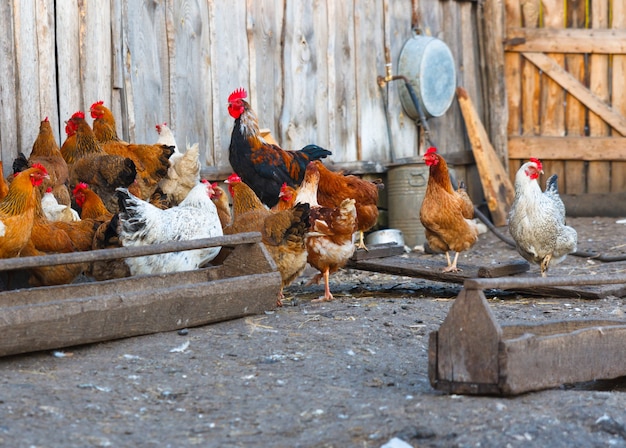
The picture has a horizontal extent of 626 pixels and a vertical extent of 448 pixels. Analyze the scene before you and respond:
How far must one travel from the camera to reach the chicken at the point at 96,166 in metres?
6.82

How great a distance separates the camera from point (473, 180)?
11.8 metres

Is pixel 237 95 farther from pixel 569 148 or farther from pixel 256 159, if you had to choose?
pixel 569 148

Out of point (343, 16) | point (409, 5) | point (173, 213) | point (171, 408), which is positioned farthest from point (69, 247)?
point (409, 5)

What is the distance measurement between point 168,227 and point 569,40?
281 inches

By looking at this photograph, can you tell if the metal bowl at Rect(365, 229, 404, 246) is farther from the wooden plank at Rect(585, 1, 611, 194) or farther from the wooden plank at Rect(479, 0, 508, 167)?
the wooden plank at Rect(585, 1, 611, 194)

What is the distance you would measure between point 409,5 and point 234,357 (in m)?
6.86

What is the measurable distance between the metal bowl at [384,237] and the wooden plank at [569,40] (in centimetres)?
336

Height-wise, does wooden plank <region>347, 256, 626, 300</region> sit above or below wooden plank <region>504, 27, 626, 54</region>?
below

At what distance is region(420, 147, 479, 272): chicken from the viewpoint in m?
7.18

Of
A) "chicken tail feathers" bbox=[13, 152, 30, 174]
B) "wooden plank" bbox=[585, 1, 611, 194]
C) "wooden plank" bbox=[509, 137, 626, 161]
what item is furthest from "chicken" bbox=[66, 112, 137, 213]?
"wooden plank" bbox=[585, 1, 611, 194]

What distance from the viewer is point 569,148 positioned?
1149 cm

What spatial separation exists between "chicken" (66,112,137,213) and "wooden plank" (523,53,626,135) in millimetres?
6478

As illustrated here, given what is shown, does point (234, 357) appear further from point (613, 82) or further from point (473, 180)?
point (613, 82)

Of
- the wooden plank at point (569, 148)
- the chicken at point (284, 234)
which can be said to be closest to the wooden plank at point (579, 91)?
the wooden plank at point (569, 148)
